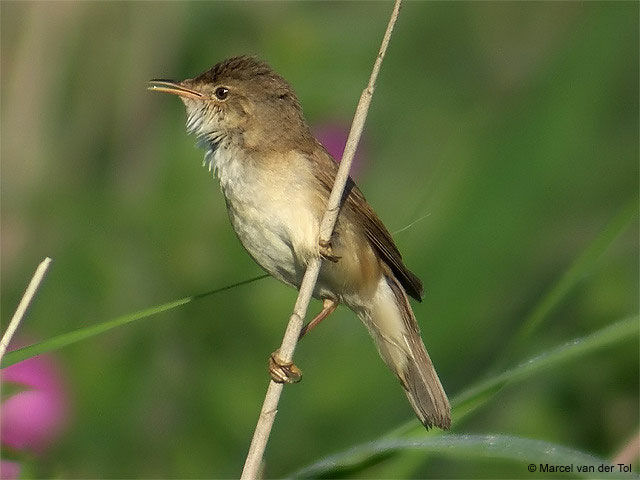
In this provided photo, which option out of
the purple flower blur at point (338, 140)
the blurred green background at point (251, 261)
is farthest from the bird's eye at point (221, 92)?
the purple flower blur at point (338, 140)

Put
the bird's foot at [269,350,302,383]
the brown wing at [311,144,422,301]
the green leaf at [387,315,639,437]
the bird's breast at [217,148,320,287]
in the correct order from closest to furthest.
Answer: the green leaf at [387,315,639,437], the bird's foot at [269,350,302,383], the bird's breast at [217,148,320,287], the brown wing at [311,144,422,301]

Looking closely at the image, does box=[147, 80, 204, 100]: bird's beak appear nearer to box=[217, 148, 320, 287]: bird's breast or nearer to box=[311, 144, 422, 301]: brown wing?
box=[217, 148, 320, 287]: bird's breast

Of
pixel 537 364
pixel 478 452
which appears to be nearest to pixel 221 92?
pixel 537 364

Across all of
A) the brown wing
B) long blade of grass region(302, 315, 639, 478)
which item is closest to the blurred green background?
the brown wing

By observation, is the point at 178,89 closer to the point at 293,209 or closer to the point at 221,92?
the point at 221,92

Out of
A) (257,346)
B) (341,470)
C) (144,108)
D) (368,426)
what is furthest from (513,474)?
(144,108)

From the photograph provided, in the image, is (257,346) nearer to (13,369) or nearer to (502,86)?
(13,369)
